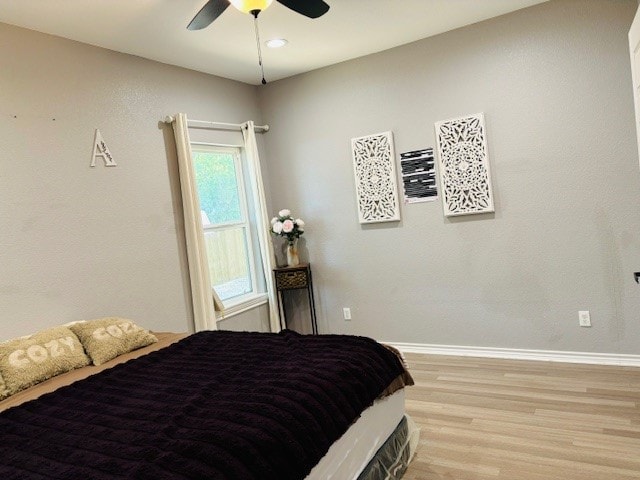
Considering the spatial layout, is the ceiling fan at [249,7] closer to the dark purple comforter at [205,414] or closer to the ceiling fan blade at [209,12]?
the ceiling fan blade at [209,12]

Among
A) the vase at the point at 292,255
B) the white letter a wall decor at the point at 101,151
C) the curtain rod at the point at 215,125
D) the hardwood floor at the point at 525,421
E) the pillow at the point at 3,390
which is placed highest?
the curtain rod at the point at 215,125

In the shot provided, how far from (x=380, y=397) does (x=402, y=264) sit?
2127 millimetres

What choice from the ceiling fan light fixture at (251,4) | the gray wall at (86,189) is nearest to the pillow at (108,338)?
the gray wall at (86,189)

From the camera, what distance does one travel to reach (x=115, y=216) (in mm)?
3479

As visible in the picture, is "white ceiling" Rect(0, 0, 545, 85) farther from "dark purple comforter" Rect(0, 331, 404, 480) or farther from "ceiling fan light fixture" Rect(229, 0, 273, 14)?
"dark purple comforter" Rect(0, 331, 404, 480)

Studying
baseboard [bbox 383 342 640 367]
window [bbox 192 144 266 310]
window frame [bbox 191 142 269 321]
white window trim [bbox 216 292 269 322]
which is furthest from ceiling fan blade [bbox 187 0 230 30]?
baseboard [bbox 383 342 640 367]

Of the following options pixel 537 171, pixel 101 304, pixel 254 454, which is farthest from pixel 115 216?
pixel 537 171

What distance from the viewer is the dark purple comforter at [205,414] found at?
5.05 feet

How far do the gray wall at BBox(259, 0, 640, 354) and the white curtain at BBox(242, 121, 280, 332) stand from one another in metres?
0.39

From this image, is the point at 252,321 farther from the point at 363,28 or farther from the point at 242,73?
the point at 363,28

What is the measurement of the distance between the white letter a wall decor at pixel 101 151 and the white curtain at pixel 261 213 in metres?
1.44

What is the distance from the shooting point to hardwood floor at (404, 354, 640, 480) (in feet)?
7.98

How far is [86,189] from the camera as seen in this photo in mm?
3311

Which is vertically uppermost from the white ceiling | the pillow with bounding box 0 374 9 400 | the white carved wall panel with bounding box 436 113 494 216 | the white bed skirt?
the white ceiling
